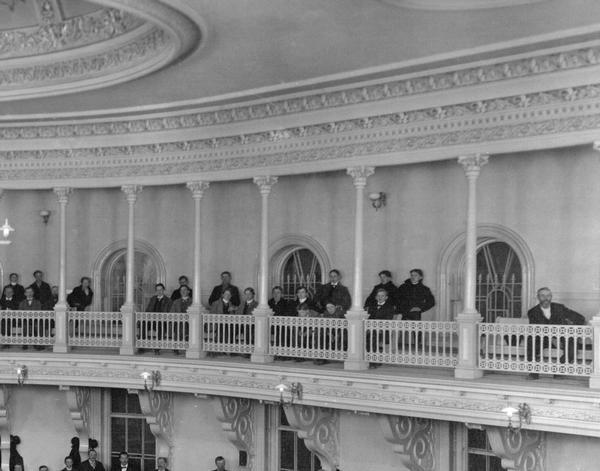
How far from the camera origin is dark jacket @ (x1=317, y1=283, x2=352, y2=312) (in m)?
16.8

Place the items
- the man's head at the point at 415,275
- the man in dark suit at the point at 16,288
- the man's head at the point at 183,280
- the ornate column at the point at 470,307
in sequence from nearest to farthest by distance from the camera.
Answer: the ornate column at the point at 470,307, the man's head at the point at 415,275, the man's head at the point at 183,280, the man in dark suit at the point at 16,288

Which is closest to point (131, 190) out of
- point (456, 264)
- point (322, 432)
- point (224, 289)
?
point (224, 289)

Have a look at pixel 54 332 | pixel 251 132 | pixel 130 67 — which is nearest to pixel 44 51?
pixel 130 67

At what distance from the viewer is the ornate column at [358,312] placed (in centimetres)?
1522

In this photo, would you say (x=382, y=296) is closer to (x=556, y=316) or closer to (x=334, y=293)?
(x=334, y=293)

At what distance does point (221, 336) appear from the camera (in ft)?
61.6

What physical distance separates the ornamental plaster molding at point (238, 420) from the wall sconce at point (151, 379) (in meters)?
1.23

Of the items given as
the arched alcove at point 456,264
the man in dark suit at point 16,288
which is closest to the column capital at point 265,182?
the arched alcove at point 456,264

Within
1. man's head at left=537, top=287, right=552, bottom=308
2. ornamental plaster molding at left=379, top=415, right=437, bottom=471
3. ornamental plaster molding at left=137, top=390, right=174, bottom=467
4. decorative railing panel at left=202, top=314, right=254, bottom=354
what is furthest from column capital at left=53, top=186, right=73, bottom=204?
man's head at left=537, top=287, right=552, bottom=308

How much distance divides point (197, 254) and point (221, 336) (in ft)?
6.09

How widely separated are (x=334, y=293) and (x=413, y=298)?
173 cm

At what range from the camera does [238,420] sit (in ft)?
60.4

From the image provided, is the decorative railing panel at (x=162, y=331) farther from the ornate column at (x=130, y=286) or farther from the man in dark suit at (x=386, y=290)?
the man in dark suit at (x=386, y=290)

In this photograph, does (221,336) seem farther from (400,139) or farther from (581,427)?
(581,427)
